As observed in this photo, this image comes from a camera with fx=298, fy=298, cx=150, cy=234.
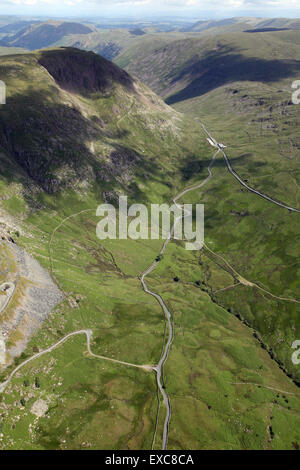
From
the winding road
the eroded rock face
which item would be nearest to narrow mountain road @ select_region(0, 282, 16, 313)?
the eroded rock face

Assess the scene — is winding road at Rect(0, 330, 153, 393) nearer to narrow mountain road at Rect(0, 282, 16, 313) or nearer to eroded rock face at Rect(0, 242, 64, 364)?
eroded rock face at Rect(0, 242, 64, 364)

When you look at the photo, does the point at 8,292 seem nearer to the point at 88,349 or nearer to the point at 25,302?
the point at 25,302

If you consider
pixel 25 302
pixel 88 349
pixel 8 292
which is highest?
pixel 8 292

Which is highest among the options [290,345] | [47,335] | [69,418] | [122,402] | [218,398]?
[47,335]

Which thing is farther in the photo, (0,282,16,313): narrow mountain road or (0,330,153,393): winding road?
(0,282,16,313): narrow mountain road

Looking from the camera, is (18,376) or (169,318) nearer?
(18,376)

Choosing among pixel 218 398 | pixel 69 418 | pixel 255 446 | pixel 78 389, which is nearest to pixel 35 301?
pixel 78 389

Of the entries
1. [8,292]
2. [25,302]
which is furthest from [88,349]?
[8,292]

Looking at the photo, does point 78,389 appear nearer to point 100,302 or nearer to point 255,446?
point 100,302
